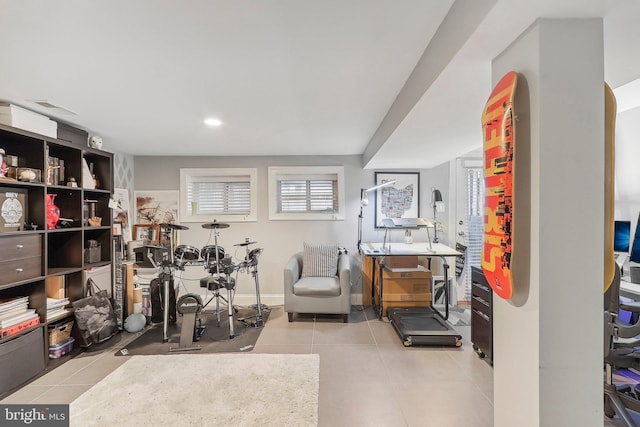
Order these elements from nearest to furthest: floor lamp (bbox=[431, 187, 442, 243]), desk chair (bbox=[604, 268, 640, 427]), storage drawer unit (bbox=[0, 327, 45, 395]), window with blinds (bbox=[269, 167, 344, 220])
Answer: desk chair (bbox=[604, 268, 640, 427]), storage drawer unit (bbox=[0, 327, 45, 395]), floor lamp (bbox=[431, 187, 442, 243]), window with blinds (bbox=[269, 167, 344, 220])

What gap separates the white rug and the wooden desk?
1.46 m

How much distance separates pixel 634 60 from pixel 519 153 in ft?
2.71

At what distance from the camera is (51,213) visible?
2.76m

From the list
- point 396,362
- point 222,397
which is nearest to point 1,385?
A: point 222,397

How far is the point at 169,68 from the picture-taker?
1772 millimetres

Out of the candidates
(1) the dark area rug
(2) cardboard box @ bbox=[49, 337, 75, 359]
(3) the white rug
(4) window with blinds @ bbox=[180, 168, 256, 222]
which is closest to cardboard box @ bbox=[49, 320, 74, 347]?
(2) cardboard box @ bbox=[49, 337, 75, 359]

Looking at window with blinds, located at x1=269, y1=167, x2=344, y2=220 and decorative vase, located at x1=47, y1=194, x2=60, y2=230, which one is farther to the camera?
window with blinds, located at x1=269, y1=167, x2=344, y2=220

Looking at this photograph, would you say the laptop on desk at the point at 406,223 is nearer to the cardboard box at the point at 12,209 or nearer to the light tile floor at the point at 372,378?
the light tile floor at the point at 372,378

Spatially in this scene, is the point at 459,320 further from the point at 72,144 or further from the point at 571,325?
the point at 72,144

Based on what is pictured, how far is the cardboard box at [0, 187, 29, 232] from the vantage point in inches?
92.4

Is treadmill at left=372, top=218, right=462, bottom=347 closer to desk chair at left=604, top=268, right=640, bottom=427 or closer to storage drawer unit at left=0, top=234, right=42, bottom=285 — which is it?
desk chair at left=604, top=268, right=640, bottom=427

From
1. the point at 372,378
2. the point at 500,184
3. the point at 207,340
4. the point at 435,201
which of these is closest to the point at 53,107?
the point at 207,340

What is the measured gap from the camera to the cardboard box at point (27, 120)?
2.31m

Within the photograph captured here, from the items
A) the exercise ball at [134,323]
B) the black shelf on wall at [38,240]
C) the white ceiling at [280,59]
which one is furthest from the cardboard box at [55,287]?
the white ceiling at [280,59]
